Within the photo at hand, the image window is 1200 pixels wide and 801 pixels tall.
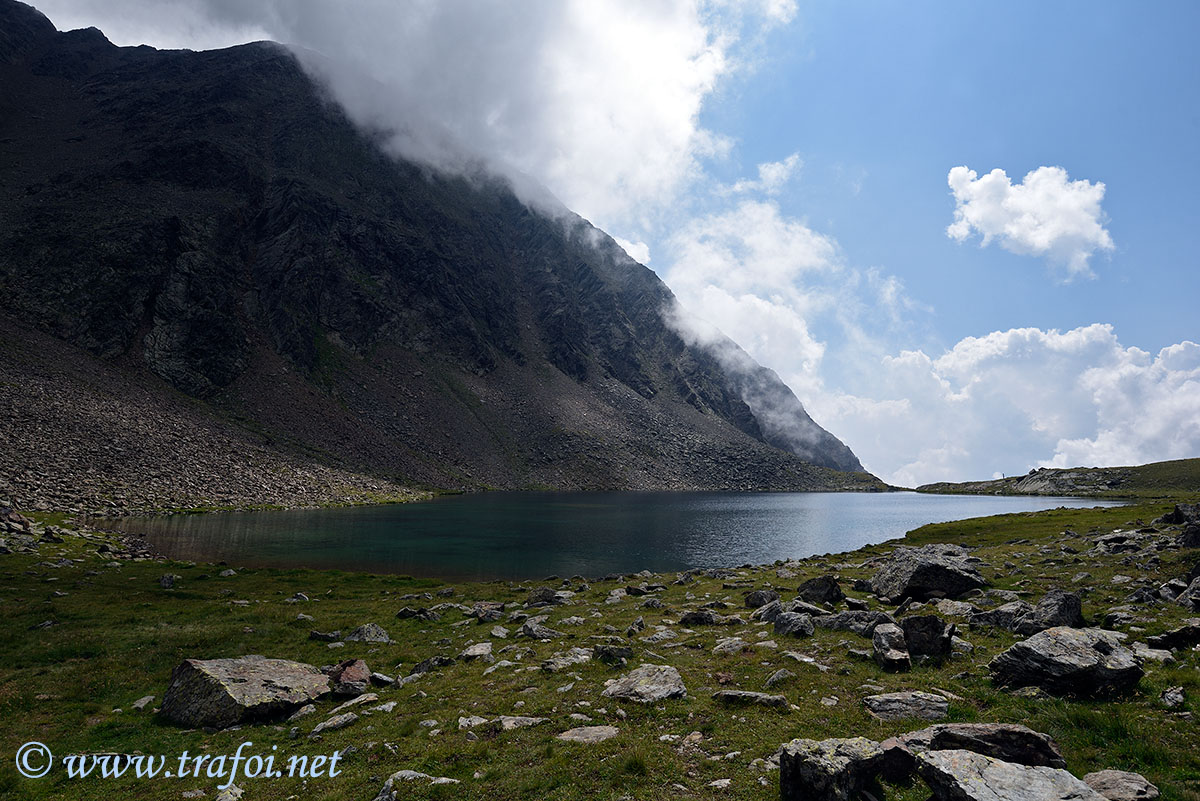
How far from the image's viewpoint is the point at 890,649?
16734 millimetres

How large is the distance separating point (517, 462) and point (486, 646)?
169 meters

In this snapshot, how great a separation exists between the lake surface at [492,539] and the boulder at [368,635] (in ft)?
72.4

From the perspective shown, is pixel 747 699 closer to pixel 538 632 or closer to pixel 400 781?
pixel 400 781

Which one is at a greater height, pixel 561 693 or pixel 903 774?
pixel 903 774

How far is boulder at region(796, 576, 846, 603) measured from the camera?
27094 millimetres

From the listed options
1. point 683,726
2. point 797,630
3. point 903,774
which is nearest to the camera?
point 903,774

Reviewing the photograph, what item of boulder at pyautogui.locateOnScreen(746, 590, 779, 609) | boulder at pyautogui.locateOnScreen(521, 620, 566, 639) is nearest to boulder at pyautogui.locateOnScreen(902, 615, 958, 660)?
boulder at pyautogui.locateOnScreen(746, 590, 779, 609)

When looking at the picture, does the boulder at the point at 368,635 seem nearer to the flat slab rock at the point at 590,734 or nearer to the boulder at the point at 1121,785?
the flat slab rock at the point at 590,734

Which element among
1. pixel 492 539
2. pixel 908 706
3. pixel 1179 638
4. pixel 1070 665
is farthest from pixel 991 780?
pixel 492 539

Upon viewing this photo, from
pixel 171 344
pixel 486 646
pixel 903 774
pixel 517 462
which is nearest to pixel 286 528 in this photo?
pixel 486 646

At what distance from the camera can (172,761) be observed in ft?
45.5

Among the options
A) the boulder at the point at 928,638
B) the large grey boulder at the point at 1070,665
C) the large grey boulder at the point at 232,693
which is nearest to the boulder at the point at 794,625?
the boulder at the point at 928,638

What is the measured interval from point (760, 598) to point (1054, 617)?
13084 mm

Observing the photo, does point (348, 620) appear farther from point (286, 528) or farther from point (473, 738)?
point (286, 528)
